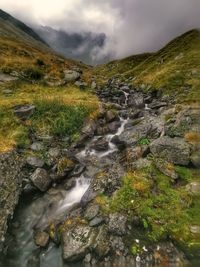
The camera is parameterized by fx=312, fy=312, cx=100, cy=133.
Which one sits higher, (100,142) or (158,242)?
(100,142)

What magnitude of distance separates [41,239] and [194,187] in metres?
12.3

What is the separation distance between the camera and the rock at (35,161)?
27819mm

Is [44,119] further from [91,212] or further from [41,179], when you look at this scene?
[91,212]

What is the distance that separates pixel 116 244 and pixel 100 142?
16.3 m

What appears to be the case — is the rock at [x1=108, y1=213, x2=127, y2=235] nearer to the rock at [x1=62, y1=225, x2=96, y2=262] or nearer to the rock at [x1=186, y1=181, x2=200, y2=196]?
the rock at [x1=62, y1=225, x2=96, y2=262]

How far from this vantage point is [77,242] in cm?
2045

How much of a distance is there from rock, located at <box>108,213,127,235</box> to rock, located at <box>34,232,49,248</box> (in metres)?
4.61

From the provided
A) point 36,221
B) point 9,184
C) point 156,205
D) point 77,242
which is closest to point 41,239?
point 36,221

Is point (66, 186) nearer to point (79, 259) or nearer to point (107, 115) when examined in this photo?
point (79, 259)

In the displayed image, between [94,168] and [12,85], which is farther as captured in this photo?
[12,85]

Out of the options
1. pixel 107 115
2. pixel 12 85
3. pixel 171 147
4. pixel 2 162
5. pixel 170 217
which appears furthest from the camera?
pixel 12 85

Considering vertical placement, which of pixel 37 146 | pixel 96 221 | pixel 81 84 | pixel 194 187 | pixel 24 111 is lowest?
pixel 194 187

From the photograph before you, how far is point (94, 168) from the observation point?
98.3 ft

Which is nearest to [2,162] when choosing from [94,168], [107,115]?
[94,168]
